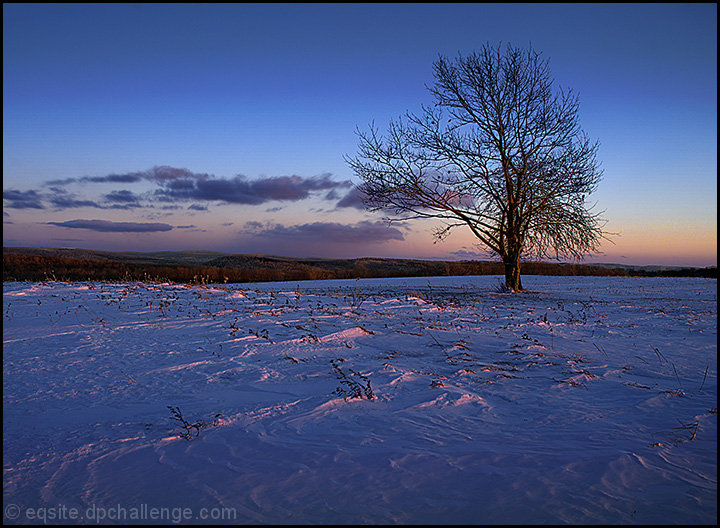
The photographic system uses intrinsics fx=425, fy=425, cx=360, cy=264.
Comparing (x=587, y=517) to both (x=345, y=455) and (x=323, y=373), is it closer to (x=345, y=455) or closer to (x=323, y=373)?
(x=345, y=455)

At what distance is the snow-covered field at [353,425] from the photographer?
7.08 feet

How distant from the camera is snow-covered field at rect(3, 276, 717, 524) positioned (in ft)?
7.08

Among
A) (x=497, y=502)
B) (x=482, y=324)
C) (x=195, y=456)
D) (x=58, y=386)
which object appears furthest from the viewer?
(x=482, y=324)

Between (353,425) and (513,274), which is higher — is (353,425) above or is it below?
below

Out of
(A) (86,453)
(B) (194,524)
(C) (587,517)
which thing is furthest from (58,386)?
(C) (587,517)

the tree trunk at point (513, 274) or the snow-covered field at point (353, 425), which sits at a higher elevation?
the tree trunk at point (513, 274)

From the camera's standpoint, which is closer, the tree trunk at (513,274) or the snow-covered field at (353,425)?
the snow-covered field at (353,425)

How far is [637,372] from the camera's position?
4.57m

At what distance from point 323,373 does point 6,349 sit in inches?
159

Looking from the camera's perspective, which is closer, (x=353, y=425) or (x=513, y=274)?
(x=353, y=425)

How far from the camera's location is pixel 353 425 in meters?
3.14

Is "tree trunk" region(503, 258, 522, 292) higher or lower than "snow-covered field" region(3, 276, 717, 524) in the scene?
higher

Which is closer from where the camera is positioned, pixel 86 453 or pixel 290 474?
pixel 290 474

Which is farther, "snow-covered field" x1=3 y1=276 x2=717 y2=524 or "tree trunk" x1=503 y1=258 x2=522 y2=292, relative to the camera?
"tree trunk" x1=503 y1=258 x2=522 y2=292
